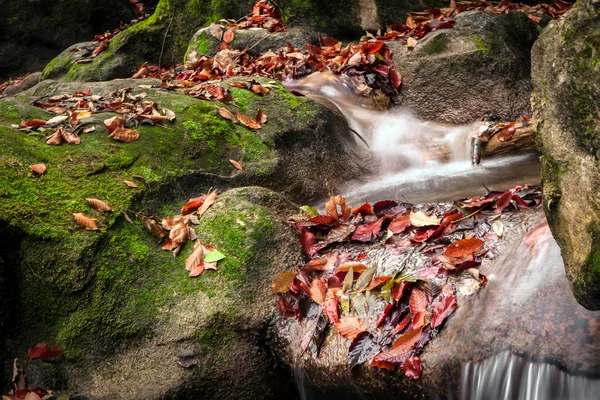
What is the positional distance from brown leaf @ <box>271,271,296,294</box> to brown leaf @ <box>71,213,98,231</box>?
117cm

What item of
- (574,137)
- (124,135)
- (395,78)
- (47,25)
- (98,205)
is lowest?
(47,25)

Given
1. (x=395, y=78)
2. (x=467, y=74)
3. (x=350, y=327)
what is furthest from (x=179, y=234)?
(x=467, y=74)

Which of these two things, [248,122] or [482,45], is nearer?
[248,122]

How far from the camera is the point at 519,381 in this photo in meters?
2.54

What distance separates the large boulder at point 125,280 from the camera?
11.4 ft

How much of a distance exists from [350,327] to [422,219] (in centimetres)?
89

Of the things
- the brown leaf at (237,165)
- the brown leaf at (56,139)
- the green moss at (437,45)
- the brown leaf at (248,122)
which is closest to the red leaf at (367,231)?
the brown leaf at (237,165)

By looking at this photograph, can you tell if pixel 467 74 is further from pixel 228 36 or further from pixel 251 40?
pixel 228 36

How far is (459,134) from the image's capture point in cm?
584

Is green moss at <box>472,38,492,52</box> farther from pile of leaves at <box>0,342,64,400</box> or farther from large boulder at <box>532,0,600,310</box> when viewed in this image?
pile of leaves at <box>0,342,64,400</box>

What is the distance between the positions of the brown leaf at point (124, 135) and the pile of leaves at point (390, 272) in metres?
1.45

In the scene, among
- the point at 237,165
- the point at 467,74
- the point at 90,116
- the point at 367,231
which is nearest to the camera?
the point at 367,231

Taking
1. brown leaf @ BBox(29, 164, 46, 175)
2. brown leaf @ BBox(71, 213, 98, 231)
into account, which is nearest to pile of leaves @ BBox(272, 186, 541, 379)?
brown leaf @ BBox(71, 213, 98, 231)

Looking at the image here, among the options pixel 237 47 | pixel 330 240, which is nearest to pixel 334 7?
pixel 237 47
